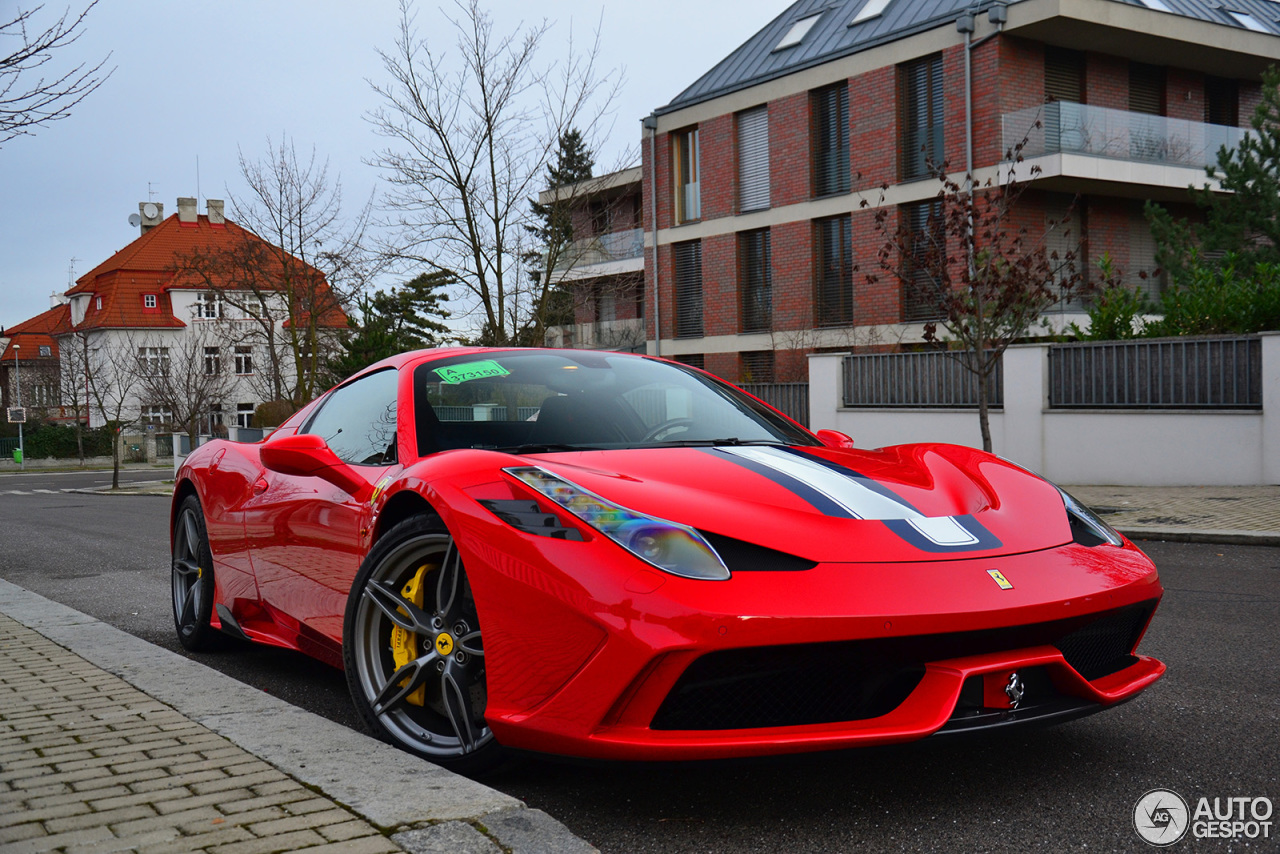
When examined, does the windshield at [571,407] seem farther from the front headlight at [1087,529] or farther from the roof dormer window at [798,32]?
the roof dormer window at [798,32]

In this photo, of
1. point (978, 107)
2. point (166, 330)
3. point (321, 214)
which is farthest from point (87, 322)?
point (978, 107)

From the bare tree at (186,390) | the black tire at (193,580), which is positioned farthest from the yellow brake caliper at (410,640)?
the bare tree at (186,390)

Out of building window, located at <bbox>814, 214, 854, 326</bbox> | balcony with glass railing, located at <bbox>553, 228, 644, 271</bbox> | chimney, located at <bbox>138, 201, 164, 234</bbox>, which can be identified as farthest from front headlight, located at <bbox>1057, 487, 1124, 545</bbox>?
chimney, located at <bbox>138, 201, 164, 234</bbox>

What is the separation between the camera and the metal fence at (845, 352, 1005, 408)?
58.0ft

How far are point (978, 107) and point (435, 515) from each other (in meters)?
22.5

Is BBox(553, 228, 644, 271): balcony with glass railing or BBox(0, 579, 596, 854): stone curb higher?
BBox(553, 228, 644, 271): balcony with glass railing

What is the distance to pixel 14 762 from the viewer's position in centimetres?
308

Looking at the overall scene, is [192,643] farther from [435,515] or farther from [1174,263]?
[1174,263]

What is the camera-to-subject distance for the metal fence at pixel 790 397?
69.7ft

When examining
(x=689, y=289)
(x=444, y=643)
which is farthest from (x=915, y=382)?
(x=444, y=643)

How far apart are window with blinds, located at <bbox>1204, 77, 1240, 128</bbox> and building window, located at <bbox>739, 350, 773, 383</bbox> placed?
1151cm

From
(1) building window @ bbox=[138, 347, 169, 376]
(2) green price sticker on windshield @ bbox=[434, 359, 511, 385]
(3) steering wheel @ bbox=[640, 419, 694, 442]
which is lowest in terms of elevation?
(3) steering wheel @ bbox=[640, 419, 694, 442]

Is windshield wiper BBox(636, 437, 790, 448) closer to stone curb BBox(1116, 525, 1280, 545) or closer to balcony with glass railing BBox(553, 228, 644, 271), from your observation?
stone curb BBox(1116, 525, 1280, 545)

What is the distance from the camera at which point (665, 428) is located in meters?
4.00
